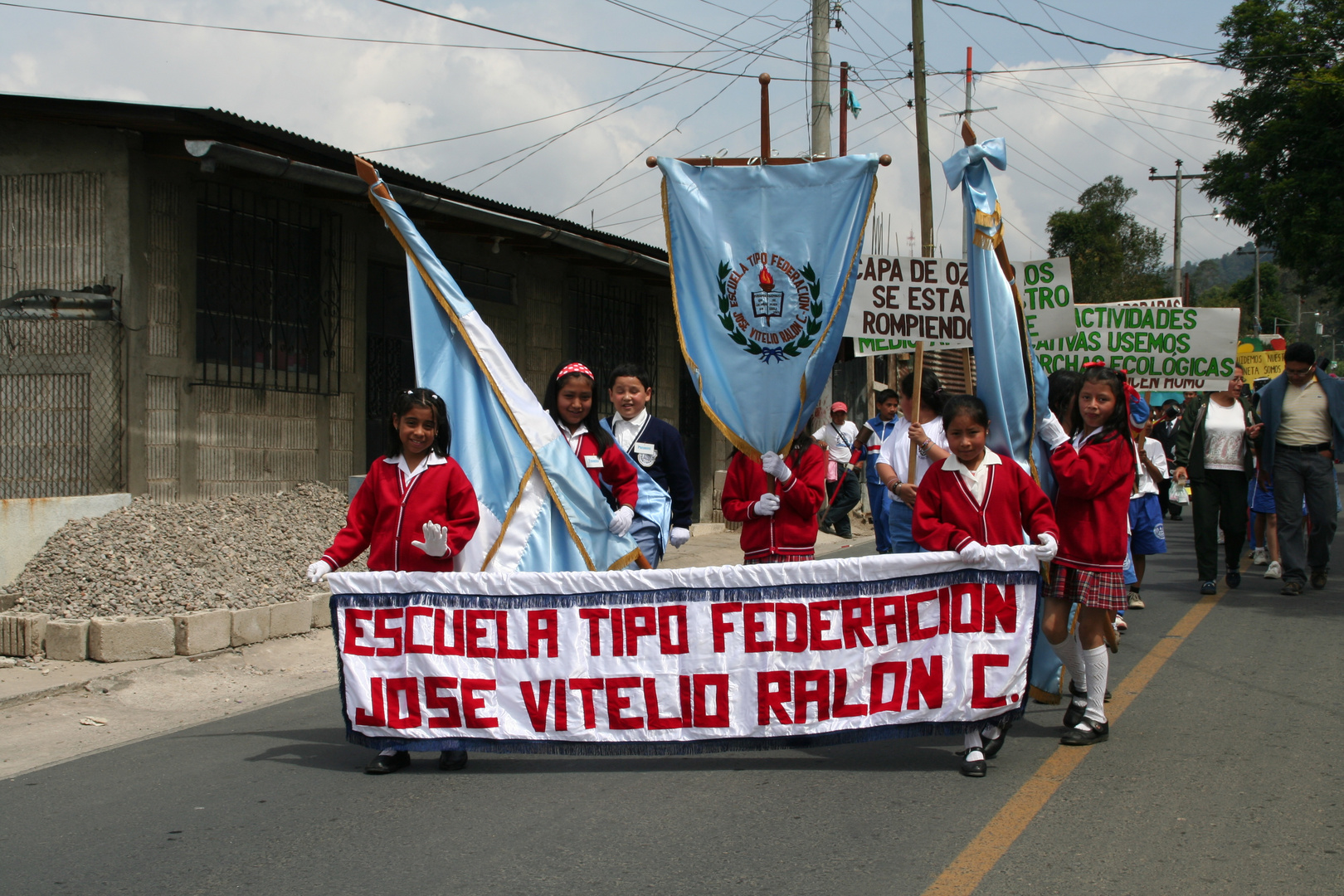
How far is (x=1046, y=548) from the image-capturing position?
4750 mm

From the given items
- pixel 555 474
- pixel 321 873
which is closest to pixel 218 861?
pixel 321 873

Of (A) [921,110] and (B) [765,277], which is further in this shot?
(A) [921,110]

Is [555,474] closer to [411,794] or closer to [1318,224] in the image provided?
[411,794]

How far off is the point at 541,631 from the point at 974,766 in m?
1.86

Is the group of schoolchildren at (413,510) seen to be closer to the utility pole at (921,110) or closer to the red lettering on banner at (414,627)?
the red lettering on banner at (414,627)

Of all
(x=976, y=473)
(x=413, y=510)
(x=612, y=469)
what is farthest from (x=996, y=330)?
(x=413, y=510)

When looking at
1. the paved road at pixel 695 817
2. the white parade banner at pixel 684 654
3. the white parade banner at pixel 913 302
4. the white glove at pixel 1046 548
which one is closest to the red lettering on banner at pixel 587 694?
the white parade banner at pixel 684 654

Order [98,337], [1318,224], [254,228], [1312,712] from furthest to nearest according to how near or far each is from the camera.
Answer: [1318,224], [254,228], [98,337], [1312,712]

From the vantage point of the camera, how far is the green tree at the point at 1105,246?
43281 millimetres

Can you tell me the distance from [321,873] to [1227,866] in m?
2.90

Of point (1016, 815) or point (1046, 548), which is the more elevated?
point (1046, 548)

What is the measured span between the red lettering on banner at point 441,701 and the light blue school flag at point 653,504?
4.43ft

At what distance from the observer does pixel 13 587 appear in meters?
8.10

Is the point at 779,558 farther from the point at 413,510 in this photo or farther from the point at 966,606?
the point at 413,510
